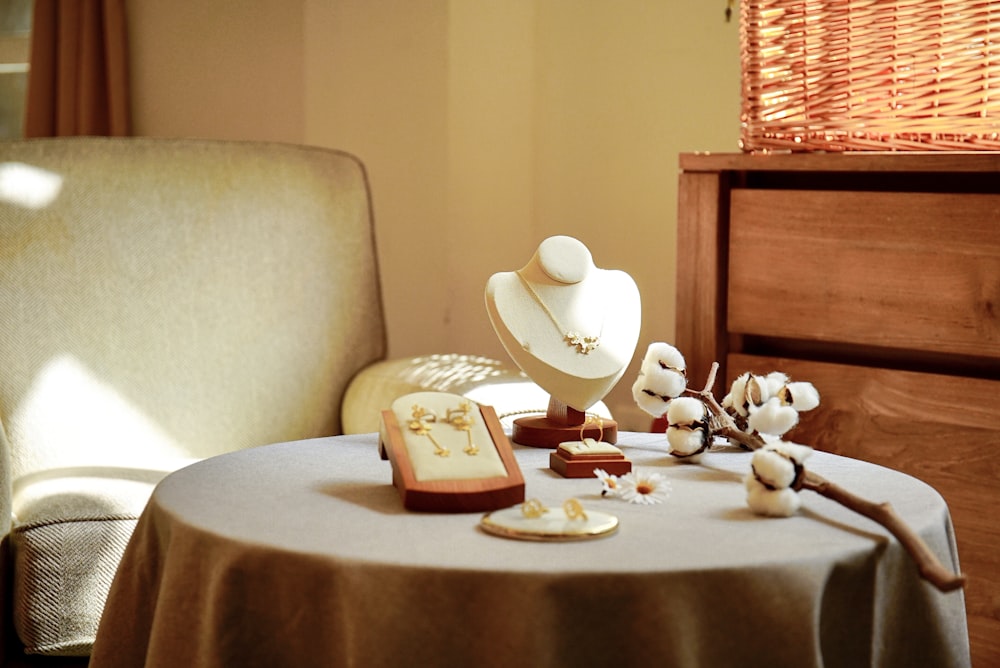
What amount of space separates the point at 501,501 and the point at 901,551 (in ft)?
1.14

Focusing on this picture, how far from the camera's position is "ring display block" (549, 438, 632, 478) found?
1.17 metres

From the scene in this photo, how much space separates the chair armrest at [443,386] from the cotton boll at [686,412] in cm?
38

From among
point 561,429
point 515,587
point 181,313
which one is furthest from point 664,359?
point 181,313

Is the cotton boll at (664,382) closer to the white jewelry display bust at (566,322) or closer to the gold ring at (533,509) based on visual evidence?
the white jewelry display bust at (566,322)

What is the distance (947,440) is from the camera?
5.07ft

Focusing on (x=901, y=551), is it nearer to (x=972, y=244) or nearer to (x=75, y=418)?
(x=972, y=244)

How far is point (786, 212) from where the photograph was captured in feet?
5.48

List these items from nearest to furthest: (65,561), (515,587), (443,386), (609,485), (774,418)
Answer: (515,587)
(609,485)
(774,418)
(65,561)
(443,386)

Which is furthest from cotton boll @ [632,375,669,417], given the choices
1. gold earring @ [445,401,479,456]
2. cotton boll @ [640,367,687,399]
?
gold earring @ [445,401,479,456]

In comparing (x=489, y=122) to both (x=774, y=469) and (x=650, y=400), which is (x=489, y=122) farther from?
(x=774, y=469)

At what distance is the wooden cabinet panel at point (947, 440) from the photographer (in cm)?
152

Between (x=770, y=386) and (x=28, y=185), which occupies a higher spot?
(x=28, y=185)

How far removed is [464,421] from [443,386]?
2.31ft

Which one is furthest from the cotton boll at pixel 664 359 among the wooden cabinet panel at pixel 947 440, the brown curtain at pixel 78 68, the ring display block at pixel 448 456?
the brown curtain at pixel 78 68
